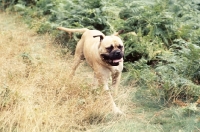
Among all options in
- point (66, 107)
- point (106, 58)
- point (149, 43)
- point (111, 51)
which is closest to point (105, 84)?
point (106, 58)

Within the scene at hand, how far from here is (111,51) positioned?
18.0 feet

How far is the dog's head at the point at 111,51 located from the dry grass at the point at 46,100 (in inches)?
19.7

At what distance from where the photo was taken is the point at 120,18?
28.6 ft

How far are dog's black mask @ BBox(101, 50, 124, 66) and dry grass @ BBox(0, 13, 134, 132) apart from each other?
488 mm

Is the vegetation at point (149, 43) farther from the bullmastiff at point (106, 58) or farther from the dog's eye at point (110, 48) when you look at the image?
the dog's eye at point (110, 48)

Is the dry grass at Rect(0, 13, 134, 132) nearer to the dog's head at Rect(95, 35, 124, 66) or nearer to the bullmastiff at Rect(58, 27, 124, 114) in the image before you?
the bullmastiff at Rect(58, 27, 124, 114)

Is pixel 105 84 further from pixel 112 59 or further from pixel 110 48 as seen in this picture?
pixel 110 48

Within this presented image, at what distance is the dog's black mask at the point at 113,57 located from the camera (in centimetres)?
545

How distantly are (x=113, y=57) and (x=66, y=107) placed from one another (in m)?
0.97

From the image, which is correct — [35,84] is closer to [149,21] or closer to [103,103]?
[103,103]

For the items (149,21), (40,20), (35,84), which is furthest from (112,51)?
(40,20)

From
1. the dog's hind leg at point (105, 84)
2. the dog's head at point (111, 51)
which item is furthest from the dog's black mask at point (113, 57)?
the dog's hind leg at point (105, 84)

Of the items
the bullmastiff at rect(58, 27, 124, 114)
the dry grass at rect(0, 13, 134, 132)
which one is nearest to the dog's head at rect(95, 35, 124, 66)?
the bullmastiff at rect(58, 27, 124, 114)

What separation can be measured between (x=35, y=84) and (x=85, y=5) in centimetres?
351
